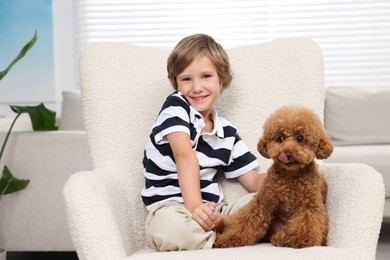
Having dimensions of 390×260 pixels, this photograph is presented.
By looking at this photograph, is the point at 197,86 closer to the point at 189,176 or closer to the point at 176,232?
the point at 189,176

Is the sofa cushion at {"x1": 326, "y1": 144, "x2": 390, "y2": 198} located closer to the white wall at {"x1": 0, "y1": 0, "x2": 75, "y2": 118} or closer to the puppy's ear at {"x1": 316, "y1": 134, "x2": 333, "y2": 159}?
the puppy's ear at {"x1": 316, "y1": 134, "x2": 333, "y2": 159}

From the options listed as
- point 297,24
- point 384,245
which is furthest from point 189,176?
point 297,24

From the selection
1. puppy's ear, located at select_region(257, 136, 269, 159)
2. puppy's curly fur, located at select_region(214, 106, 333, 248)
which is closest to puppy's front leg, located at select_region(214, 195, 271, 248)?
puppy's curly fur, located at select_region(214, 106, 333, 248)

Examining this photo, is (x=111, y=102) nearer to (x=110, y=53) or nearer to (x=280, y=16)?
(x=110, y=53)

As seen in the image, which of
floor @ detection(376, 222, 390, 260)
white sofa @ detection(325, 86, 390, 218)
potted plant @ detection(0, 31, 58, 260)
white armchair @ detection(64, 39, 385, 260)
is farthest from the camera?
white sofa @ detection(325, 86, 390, 218)

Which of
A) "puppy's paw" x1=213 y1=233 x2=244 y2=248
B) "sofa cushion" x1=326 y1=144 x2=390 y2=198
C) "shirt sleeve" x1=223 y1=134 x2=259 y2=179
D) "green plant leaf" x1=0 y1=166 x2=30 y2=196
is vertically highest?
"shirt sleeve" x1=223 y1=134 x2=259 y2=179

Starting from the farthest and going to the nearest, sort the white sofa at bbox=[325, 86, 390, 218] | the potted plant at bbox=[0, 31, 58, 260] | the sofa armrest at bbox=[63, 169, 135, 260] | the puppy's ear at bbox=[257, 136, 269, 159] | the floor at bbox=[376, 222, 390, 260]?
1. the white sofa at bbox=[325, 86, 390, 218]
2. the floor at bbox=[376, 222, 390, 260]
3. the potted plant at bbox=[0, 31, 58, 260]
4. the puppy's ear at bbox=[257, 136, 269, 159]
5. the sofa armrest at bbox=[63, 169, 135, 260]

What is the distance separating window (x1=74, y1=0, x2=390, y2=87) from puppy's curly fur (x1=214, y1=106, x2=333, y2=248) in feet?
8.43

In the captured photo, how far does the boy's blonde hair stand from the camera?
1.52 m

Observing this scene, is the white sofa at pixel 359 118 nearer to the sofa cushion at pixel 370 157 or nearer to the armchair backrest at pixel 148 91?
the sofa cushion at pixel 370 157

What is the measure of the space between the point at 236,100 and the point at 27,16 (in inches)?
102

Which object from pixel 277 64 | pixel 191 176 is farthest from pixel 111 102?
pixel 277 64

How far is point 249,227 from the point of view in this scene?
50.9 inches

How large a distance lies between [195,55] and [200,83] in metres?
0.08
